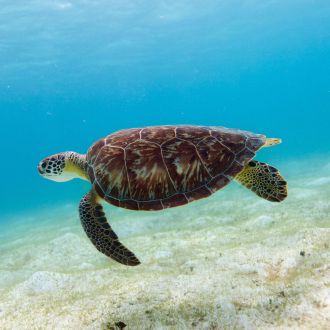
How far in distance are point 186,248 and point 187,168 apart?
9.76ft

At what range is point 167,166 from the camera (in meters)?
4.22

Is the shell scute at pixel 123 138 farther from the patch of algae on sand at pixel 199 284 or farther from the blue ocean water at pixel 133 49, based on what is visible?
the blue ocean water at pixel 133 49

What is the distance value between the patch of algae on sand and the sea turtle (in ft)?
2.42

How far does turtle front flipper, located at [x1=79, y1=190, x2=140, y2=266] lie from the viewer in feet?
13.3

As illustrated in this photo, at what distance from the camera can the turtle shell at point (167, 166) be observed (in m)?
4.14

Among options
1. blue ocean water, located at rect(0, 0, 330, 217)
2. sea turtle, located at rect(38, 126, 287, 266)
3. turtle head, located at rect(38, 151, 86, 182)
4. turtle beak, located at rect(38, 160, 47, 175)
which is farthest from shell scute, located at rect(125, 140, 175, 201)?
blue ocean water, located at rect(0, 0, 330, 217)

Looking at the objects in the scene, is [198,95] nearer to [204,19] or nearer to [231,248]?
[204,19]

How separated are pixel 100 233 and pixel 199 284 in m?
1.55

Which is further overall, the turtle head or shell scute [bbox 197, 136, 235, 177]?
the turtle head

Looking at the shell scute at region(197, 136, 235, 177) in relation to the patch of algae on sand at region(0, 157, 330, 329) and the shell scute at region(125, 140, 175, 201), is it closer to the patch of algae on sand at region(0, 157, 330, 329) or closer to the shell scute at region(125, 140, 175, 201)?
the shell scute at region(125, 140, 175, 201)

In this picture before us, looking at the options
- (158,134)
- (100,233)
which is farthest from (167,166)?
(100,233)

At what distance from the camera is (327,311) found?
306 centimetres

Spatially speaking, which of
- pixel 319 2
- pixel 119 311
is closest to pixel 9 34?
pixel 119 311

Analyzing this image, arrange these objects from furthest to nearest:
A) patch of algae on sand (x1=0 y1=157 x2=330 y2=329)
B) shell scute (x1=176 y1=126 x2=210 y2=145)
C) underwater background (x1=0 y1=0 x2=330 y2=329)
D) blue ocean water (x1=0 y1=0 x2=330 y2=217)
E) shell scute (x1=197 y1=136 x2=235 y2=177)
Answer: blue ocean water (x1=0 y1=0 x2=330 y2=217)
shell scute (x1=176 y1=126 x2=210 y2=145)
shell scute (x1=197 y1=136 x2=235 y2=177)
underwater background (x1=0 y1=0 x2=330 y2=329)
patch of algae on sand (x1=0 y1=157 x2=330 y2=329)
